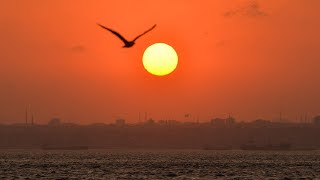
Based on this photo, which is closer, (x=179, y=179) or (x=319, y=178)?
(x=179, y=179)

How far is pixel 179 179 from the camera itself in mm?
126812

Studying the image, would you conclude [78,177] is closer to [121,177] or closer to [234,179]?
[121,177]

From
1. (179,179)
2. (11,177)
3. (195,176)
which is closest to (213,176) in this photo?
(195,176)

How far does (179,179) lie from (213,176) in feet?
39.7

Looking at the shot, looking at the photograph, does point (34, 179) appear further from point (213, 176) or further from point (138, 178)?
point (213, 176)

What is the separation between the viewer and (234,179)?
425ft

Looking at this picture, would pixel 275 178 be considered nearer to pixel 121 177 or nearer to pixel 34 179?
pixel 121 177

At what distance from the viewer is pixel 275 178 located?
13375cm

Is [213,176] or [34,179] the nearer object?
[34,179]

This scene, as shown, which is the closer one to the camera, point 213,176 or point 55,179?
point 55,179

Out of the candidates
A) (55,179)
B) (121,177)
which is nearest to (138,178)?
(121,177)

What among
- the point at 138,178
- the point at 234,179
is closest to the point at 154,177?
the point at 138,178

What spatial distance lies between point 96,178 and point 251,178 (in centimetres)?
2294

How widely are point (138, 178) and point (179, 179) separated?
673 centimetres
